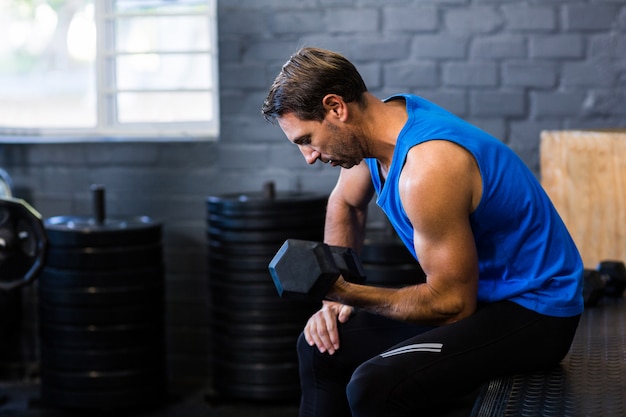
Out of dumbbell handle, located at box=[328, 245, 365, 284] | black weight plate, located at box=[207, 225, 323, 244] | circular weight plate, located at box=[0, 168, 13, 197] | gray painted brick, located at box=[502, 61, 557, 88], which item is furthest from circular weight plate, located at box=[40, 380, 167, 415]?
dumbbell handle, located at box=[328, 245, 365, 284]

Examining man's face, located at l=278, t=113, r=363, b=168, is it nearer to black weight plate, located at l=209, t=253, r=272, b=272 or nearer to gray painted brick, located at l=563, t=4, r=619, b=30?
black weight plate, located at l=209, t=253, r=272, b=272

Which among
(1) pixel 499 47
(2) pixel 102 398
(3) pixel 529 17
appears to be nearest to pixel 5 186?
(2) pixel 102 398

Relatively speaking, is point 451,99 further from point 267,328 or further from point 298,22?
point 267,328

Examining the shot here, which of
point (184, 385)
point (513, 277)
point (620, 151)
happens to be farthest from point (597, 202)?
point (184, 385)

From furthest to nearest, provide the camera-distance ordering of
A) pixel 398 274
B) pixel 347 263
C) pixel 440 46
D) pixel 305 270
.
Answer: pixel 440 46 < pixel 398 274 < pixel 347 263 < pixel 305 270

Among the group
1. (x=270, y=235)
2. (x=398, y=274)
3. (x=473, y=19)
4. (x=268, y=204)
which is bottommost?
(x=398, y=274)

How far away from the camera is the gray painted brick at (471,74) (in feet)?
12.1

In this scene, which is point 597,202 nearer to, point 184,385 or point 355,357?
point 355,357

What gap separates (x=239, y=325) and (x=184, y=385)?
59 cm

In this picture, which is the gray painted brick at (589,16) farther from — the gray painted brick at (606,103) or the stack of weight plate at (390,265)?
the stack of weight plate at (390,265)

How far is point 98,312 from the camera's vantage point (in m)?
3.54

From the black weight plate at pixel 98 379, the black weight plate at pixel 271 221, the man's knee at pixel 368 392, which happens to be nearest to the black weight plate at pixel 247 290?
the black weight plate at pixel 271 221

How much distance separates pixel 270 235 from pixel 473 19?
1.15 metres

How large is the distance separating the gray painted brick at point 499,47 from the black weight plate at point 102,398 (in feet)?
5.93
